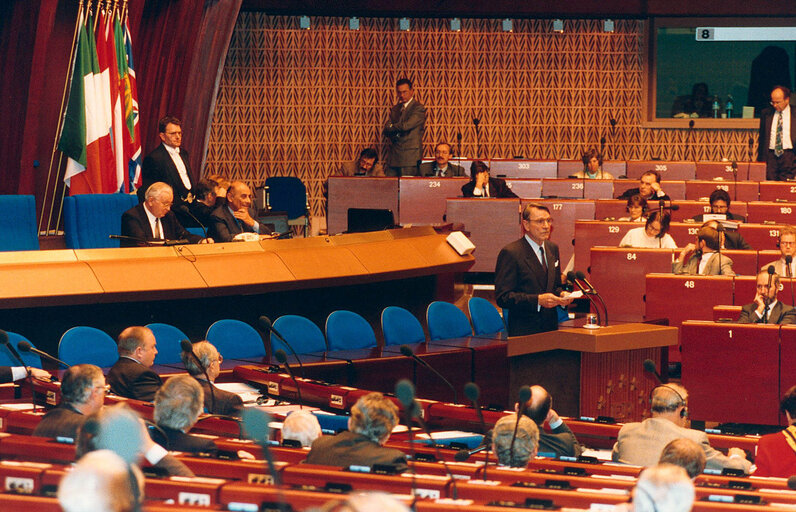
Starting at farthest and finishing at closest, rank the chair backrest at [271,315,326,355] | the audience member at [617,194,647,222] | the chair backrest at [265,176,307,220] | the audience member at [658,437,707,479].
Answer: the chair backrest at [265,176,307,220]
the audience member at [617,194,647,222]
the chair backrest at [271,315,326,355]
the audience member at [658,437,707,479]

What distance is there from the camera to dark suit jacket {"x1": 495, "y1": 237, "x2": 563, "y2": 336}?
654 cm

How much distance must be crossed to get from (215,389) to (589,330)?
2.28 metres

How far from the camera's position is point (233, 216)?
8.64 metres

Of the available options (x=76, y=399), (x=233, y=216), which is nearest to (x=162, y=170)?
(x=233, y=216)

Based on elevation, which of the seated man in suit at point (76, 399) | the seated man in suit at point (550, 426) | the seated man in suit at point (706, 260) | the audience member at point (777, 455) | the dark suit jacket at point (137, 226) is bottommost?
the audience member at point (777, 455)

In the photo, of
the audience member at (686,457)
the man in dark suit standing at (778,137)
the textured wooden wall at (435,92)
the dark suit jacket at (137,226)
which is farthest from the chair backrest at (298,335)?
the textured wooden wall at (435,92)

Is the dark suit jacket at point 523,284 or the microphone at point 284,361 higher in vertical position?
the dark suit jacket at point 523,284

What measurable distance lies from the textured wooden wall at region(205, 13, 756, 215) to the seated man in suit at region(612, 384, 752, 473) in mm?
11377

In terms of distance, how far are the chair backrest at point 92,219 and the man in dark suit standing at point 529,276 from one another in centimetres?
341

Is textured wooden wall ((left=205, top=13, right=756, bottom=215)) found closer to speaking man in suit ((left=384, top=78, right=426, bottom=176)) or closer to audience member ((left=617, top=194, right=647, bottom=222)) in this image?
speaking man in suit ((left=384, top=78, right=426, bottom=176))

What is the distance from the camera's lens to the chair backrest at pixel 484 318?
8.19 metres

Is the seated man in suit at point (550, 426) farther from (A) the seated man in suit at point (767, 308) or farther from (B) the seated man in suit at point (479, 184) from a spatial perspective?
(B) the seated man in suit at point (479, 184)

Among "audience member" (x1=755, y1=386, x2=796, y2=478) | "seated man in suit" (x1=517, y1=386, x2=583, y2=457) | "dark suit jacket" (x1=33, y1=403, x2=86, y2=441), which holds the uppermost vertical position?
"dark suit jacket" (x1=33, y1=403, x2=86, y2=441)

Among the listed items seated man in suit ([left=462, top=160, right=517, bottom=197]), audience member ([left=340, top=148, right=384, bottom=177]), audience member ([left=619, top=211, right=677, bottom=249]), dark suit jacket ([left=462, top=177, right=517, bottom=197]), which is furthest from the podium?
audience member ([left=340, top=148, right=384, bottom=177])
